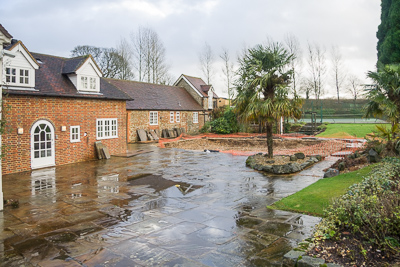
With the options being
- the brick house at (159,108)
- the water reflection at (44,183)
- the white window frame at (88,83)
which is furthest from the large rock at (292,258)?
the brick house at (159,108)

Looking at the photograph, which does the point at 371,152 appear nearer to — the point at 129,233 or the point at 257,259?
the point at 257,259

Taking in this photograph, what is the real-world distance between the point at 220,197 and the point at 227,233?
2687 mm

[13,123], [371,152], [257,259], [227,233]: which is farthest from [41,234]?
[371,152]

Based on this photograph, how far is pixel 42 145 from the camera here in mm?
13695

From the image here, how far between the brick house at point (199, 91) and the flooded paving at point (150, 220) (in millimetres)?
24447

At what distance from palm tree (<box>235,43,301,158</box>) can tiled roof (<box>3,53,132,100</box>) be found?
8195 mm

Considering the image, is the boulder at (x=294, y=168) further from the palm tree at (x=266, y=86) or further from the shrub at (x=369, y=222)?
the shrub at (x=369, y=222)

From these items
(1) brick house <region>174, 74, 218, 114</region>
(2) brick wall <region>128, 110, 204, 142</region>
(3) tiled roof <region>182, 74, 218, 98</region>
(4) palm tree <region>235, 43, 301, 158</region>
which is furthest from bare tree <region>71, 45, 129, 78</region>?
(4) palm tree <region>235, 43, 301, 158</region>

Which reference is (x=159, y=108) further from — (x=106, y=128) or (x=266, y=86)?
(x=266, y=86)

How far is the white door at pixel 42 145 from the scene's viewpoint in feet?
43.7

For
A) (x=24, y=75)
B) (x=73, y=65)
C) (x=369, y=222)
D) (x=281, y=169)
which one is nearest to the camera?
(x=369, y=222)

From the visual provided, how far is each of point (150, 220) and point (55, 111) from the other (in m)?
10.1

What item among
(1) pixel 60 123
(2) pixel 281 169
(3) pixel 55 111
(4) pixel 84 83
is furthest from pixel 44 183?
(2) pixel 281 169

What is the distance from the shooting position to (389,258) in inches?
155
